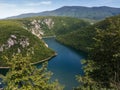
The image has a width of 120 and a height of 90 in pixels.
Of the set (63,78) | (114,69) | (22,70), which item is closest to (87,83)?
(114,69)

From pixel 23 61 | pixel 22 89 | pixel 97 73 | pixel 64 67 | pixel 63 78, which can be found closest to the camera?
pixel 22 89

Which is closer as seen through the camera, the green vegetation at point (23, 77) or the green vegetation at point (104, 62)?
the green vegetation at point (23, 77)

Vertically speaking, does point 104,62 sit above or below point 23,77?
above

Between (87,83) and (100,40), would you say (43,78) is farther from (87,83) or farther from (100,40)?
(100,40)

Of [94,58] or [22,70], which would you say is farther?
[94,58]

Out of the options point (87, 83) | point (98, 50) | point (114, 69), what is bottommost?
point (87, 83)
